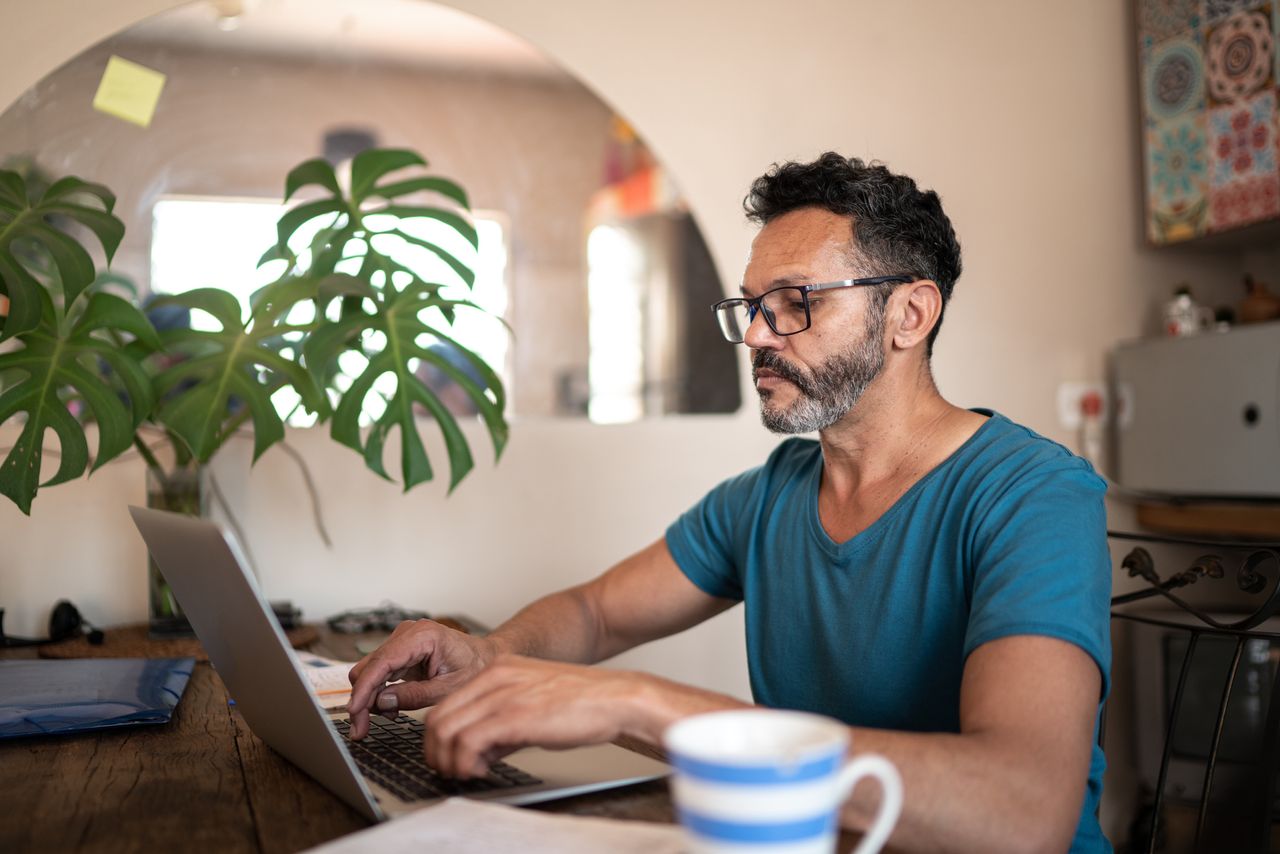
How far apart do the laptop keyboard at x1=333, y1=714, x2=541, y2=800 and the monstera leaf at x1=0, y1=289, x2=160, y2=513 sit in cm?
62

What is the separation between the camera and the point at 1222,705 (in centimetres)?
127

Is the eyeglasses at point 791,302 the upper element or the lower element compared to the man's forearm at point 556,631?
upper

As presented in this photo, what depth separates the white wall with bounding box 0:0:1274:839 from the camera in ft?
6.54

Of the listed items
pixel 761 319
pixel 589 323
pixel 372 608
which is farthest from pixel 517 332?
pixel 761 319

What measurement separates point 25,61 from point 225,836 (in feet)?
5.25

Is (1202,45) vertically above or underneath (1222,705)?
above

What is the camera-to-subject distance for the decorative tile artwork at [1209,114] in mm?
2287

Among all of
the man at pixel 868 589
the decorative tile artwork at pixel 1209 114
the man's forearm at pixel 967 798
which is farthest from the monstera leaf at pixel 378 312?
the decorative tile artwork at pixel 1209 114

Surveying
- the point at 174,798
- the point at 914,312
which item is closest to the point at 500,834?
the point at 174,798

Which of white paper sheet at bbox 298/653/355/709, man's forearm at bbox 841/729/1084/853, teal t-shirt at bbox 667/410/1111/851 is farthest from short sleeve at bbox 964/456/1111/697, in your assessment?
white paper sheet at bbox 298/653/355/709

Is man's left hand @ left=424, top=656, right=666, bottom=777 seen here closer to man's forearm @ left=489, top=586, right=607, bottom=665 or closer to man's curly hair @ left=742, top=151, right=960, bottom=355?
man's forearm @ left=489, top=586, right=607, bottom=665

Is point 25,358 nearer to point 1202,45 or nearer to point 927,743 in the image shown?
point 927,743

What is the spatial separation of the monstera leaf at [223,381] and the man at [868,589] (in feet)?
1.47

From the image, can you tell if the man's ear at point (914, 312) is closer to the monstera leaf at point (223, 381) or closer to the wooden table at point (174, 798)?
the wooden table at point (174, 798)
